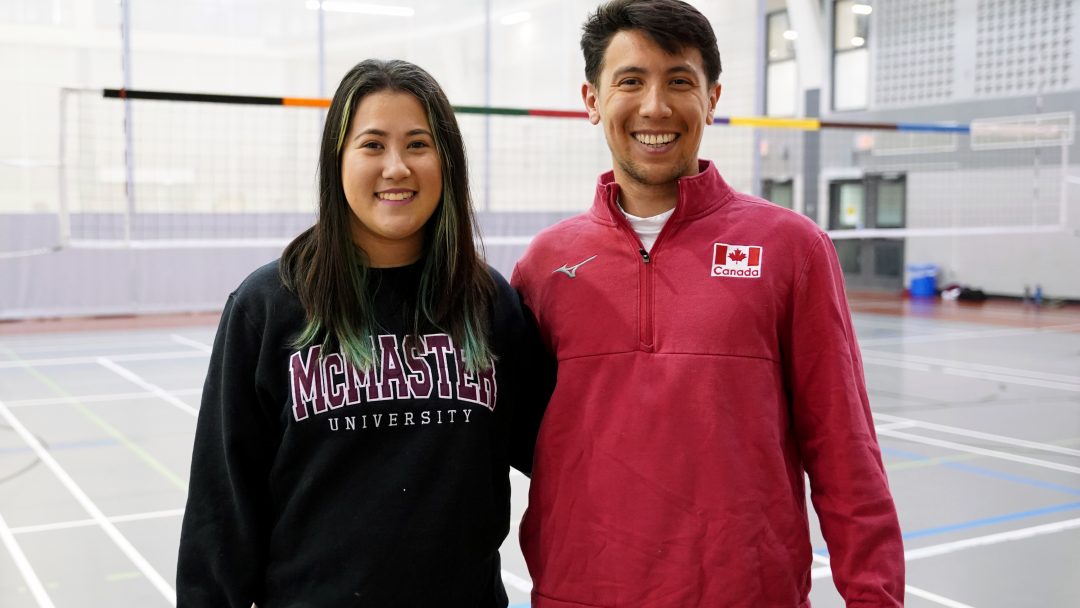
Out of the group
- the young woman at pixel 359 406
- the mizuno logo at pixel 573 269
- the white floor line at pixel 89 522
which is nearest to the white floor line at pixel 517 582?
the white floor line at pixel 89 522

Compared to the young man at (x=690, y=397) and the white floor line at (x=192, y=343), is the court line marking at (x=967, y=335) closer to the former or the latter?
the white floor line at (x=192, y=343)

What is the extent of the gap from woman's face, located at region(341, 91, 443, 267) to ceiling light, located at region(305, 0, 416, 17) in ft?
41.6

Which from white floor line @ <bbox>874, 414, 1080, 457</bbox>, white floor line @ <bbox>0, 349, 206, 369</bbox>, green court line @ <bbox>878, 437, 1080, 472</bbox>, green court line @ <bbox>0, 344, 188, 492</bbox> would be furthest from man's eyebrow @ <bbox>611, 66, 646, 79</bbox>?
white floor line @ <bbox>0, 349, 206, 369</bbox>

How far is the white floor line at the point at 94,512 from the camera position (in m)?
3.92

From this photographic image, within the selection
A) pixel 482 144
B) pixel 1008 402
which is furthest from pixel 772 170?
pixel 1008 402

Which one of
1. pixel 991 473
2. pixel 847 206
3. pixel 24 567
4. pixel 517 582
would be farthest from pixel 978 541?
pixel 847 206

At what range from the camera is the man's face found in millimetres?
1870

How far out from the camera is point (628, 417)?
178 centimetres

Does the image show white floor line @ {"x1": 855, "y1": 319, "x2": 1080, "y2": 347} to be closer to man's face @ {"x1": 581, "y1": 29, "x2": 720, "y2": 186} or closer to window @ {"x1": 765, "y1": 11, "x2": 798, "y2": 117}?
window @ {"x1": 765, "y1": 11, "x2": 798, "y2": 117}

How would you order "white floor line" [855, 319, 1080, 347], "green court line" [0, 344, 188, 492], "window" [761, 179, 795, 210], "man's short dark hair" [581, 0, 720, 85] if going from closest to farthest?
1. "man's short dark hair" [581, 0, 720, 85]
2. "green court line" [0, 344, 188, 492]
3. "white floor line" [855, 319, 1080, 347]
4. "window" [761, 179, 795, 210]

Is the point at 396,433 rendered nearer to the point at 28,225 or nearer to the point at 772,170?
the point at 28,225

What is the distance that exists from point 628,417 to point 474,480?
28 centimetres

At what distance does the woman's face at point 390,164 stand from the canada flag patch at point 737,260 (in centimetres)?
51

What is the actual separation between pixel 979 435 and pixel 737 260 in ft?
18.0
